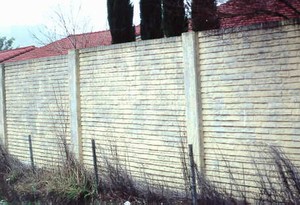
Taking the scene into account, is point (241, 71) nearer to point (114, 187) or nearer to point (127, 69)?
point (127, 69)

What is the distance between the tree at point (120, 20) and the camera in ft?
35.9

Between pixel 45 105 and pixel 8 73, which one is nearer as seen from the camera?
pixel 45 105

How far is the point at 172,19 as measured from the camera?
9.30m

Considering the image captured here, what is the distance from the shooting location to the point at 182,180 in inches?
285

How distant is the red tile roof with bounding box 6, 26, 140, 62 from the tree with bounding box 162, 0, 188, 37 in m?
14.8

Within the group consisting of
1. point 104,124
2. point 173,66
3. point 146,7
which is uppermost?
point 146,7

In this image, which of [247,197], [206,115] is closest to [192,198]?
[247,197]

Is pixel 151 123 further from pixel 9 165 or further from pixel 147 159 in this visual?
pixel 9 165

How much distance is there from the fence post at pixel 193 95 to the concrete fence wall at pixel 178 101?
1 centimetres

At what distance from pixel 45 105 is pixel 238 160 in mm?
5131

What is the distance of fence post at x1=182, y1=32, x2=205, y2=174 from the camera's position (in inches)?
273

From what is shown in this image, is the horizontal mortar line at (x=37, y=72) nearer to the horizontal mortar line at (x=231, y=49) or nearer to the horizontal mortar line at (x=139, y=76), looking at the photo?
the horizontal mortar line at (x=139, y=76)

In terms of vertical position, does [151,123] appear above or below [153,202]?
above

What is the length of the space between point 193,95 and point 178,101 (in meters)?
0.38
